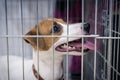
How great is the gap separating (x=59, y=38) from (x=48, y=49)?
0.11m

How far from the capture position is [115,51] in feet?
4.02

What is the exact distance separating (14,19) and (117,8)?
0.67m

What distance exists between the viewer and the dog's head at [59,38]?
1.08 m

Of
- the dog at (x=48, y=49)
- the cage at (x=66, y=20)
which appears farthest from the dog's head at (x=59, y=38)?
the cage at (x=66, y=20)

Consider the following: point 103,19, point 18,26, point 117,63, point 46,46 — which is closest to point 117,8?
point 103,19

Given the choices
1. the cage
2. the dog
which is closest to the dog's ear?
the dog

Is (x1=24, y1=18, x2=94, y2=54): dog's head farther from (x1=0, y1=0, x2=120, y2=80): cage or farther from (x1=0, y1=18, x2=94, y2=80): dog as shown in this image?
(x1=0, y1=0, x2=120, y2=80): cage

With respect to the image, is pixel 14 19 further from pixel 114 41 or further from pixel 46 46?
pixel 114 41

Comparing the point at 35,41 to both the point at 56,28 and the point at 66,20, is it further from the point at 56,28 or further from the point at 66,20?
the point at 66,20

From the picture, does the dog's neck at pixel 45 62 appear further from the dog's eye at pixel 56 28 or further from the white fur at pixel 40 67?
the dog's eye at pixel 56 28

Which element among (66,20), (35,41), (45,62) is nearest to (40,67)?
(45,62)

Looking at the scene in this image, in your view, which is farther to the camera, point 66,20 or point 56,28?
point 66,20

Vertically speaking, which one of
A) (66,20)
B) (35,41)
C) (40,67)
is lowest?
(40,67)

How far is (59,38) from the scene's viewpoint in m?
1.11
